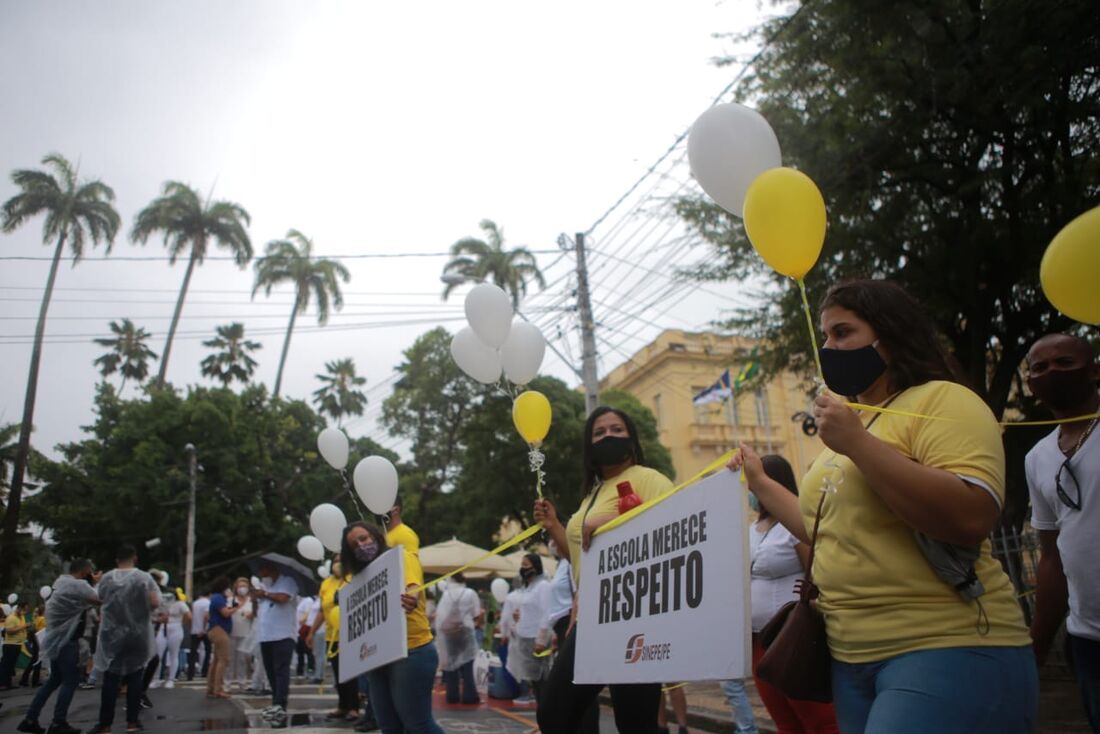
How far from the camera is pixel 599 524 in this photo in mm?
3812

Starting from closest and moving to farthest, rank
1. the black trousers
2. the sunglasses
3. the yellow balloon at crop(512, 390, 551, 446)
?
1. the sunglasses
2. the black trousers
3. the yellow balloon at crop(512, 390, 551, 446)

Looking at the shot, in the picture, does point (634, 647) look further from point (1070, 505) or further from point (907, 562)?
point (1070, 505)

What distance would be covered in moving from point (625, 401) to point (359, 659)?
1193 inches

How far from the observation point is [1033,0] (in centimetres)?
892

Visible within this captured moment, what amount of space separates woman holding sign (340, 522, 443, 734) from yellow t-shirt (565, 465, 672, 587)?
134cm

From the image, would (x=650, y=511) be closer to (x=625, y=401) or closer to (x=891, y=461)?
(x=891, y=461)

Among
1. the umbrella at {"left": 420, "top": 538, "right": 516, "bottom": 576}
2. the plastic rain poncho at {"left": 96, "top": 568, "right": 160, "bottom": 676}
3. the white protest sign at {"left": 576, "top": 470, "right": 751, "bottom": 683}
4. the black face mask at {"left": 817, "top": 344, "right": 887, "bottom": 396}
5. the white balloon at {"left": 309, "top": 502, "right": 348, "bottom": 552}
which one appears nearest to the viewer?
the black face mask at {"left": 817, "top": 344, "right": 887, "bottom": 396}

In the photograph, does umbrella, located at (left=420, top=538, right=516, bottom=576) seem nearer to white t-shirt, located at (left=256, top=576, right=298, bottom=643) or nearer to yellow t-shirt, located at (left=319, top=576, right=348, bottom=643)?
yellow t-shirt, located at (left=319, top=576, right=348, bottom=643)

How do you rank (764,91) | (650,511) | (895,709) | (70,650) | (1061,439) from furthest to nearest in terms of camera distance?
1. (764,91)
2. (70,650)
3. (650,511)
4. (1061,439)
5. (895,709)

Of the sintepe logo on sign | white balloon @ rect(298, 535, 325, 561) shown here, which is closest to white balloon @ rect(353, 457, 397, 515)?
the sintepe logo on sign

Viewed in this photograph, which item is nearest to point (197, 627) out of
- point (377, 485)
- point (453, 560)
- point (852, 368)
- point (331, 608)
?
point (453, 560)

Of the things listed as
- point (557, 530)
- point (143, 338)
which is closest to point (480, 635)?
point (557, 530)

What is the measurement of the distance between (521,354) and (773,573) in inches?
88.1

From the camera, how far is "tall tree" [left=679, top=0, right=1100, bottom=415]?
31.1 ft
